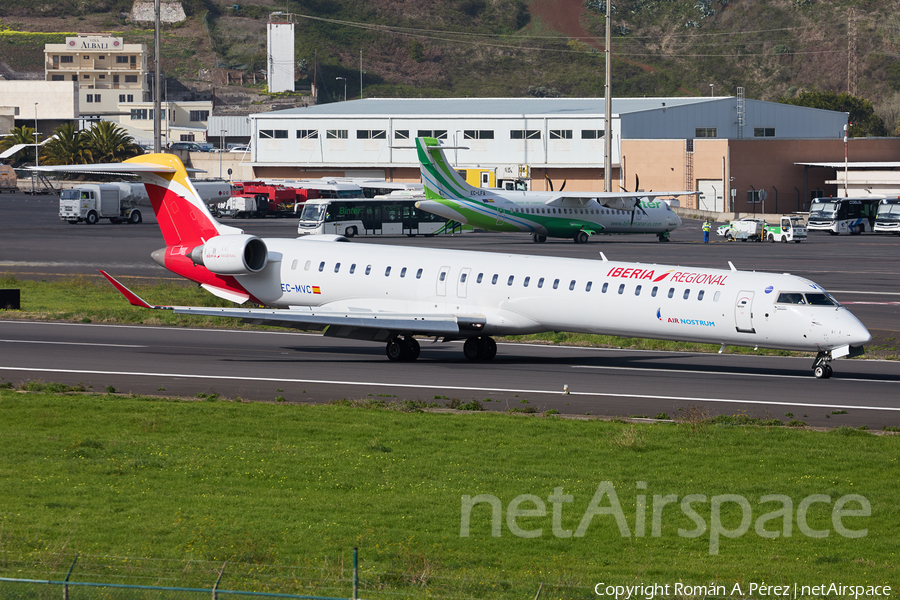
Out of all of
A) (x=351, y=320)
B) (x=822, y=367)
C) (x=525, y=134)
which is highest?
(x=525, y=134)

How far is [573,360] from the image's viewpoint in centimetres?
3434

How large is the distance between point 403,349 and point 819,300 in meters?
12.1

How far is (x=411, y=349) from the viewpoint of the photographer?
110 ft

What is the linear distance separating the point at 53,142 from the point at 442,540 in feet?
511

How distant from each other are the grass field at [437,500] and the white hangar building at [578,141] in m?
104

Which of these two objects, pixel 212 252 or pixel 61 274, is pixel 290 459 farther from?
pixel 61 274

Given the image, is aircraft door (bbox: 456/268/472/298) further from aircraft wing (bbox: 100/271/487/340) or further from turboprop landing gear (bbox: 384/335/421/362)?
turboprop landing gear (bbox: 384/335/421/362)

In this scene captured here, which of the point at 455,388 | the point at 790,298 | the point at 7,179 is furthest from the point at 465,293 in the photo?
the point at 7,179

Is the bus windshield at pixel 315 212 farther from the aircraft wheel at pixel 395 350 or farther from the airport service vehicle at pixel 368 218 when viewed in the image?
the aircraft wheel at pixel 395 350

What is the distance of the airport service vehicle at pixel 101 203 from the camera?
94.8m

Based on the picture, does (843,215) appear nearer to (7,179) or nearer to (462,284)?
(462,284)

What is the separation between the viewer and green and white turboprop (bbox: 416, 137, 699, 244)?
258 ft

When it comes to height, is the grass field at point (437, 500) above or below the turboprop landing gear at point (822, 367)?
below

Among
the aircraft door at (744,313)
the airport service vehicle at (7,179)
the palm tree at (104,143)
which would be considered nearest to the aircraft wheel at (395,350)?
the aircraft door at (744,313)
